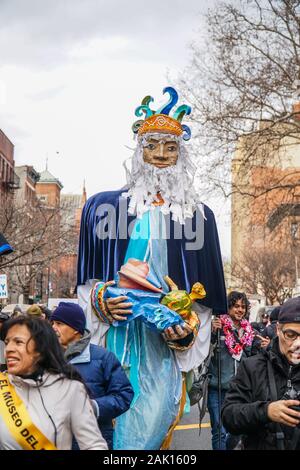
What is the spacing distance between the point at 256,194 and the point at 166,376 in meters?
17.8

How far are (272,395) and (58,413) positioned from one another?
107 cm

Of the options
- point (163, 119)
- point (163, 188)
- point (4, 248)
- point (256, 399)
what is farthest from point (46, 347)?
point (163, 119)

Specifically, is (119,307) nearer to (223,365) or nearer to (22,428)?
(22,428)

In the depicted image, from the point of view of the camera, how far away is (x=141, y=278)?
5613 millimetres

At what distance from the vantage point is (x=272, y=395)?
13.0 ft

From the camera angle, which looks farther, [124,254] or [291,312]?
[124,254]

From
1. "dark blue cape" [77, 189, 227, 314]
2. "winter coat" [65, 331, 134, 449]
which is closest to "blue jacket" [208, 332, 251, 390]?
"dark blue cape" [77, 189, 227, 314]

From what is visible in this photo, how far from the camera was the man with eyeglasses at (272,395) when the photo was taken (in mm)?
3834

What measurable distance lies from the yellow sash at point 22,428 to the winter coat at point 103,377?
125cm

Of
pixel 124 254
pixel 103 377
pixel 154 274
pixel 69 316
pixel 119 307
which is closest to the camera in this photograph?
pixel 103 377

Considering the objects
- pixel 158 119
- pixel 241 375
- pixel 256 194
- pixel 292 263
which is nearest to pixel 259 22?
pixel 256 194

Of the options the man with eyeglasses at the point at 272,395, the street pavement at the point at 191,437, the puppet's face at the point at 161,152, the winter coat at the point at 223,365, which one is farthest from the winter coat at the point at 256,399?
the street pavement at the point at 191,437

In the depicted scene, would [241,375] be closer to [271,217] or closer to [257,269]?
[271,217]

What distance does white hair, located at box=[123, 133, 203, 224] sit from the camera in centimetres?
612
